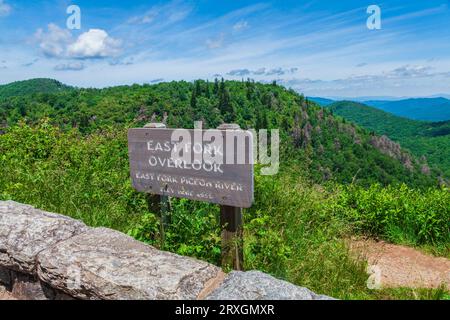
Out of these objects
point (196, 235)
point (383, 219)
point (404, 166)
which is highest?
point (196, 235)

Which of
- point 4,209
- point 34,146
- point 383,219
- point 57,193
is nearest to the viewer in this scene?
point 4,209

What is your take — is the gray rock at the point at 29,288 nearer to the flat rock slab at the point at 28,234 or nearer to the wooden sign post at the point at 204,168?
the flat rock slab at the point at 28,234

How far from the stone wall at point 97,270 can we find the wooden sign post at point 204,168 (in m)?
0.77

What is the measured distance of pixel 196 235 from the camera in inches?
145

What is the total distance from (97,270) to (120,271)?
0.15 metres

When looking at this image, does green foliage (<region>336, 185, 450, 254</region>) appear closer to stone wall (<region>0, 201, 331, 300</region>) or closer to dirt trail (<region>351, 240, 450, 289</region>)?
dirt trail (<region>351, 240, 450, 289</region>)

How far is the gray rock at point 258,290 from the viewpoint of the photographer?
7.36 ft

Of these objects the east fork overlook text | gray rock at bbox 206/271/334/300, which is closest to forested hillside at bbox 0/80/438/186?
the east fork overlook text

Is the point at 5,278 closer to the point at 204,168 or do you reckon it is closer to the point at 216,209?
the point at 204,168
